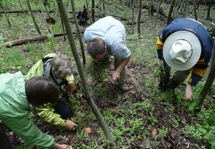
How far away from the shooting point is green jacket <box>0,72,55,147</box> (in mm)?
2080

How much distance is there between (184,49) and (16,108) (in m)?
2.12

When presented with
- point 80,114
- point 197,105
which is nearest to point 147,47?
point 197,105

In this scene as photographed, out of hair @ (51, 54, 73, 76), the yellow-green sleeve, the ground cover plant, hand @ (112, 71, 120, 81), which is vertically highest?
hair @ (51, 54, 73, 76)

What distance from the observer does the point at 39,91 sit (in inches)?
82.2

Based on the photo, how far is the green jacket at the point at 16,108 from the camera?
2.08 meters

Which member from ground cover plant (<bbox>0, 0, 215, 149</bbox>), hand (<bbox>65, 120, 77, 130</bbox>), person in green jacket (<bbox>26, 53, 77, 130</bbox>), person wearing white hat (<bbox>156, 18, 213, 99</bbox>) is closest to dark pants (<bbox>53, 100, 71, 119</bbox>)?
person in green jacket (<bbox>26, 53, 77, 130</bbox>)

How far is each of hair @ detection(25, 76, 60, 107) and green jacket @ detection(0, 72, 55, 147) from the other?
95 mm

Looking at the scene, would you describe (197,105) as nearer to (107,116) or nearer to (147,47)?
(107,116)

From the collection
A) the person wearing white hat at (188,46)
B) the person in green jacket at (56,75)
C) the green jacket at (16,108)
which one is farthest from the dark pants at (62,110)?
the person wearing white hat at (188,46)

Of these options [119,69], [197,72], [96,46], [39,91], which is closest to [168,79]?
[197,72]

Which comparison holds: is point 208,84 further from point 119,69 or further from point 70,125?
point 70,125

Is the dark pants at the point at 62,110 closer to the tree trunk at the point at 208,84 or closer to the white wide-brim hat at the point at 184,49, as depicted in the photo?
the white wide-brim hat at the point at 184,49

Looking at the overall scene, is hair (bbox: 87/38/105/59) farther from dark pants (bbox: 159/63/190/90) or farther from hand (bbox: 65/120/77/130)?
dark pants (bbox: 159/63/190/90)

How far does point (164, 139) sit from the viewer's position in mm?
2746
